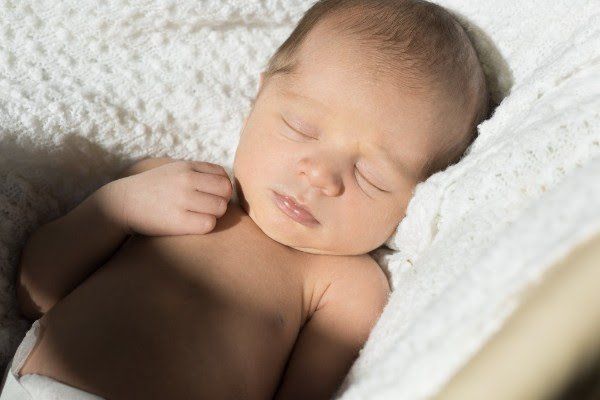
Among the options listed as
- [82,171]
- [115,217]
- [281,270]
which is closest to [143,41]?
[82,171]

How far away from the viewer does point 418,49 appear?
1.13 metres

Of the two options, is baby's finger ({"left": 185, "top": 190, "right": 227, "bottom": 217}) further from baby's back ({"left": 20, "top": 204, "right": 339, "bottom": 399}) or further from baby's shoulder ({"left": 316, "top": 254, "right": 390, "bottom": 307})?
baby's shoulder ({"left": 316, "top": 254, "right": 390, "bottom": 307})

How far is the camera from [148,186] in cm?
113

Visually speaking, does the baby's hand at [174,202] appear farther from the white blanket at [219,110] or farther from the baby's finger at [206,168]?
the white blanket at [219,110]

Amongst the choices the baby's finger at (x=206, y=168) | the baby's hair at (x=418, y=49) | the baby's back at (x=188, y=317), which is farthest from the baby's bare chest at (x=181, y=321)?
the baby's hair at (x=418, y=49)

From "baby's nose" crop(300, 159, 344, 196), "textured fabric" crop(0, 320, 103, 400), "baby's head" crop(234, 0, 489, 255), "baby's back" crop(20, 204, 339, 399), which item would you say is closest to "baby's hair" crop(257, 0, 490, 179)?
"baby's head" crop(234, 0, 489, 255)

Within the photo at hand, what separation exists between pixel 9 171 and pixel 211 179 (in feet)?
1.11

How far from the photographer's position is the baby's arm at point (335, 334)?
1074 millimetres

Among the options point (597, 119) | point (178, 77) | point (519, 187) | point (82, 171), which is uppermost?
point (597, 119)

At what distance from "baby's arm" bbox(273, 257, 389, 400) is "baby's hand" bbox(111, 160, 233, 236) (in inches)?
9.3

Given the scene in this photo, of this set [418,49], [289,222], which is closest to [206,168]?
[289,222]

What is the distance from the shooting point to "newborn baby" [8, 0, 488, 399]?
40.9 inches

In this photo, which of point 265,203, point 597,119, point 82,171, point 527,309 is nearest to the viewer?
point 527,309

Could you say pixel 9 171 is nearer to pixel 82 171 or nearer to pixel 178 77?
pixel 82 171
